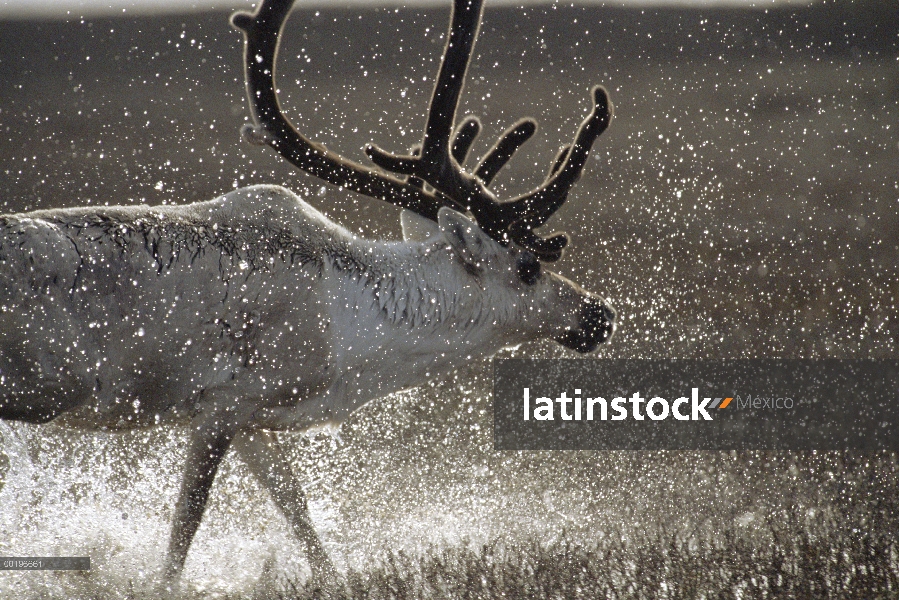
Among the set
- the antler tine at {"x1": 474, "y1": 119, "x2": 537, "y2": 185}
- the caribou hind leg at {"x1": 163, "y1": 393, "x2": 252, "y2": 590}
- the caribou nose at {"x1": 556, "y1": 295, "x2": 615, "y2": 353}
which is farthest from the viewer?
the antler tine at {"x1": 474, "y1": 119, "x2": 537, "y2": 185}

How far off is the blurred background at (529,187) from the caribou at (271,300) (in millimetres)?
572

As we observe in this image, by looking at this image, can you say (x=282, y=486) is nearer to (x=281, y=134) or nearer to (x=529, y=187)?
(x=281, y=134)

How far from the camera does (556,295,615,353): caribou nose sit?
2984 mm

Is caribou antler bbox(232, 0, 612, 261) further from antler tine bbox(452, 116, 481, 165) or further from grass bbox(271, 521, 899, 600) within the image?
grass bbox(271, 521, 899, 600)

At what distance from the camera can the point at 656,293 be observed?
7074 millimetres

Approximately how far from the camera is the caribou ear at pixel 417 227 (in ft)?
9.99

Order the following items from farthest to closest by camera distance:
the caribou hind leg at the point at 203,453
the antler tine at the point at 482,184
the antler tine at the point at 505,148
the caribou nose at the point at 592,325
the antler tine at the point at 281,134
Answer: the antler tine at the point at 505,148 → the caribou nose at the point at 592,325 → the antler tine at the point at 482,184 → the antler tine at the point at 281,134 → the caribou hind leg at the point at 203,453

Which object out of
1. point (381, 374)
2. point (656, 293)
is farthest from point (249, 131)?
point (656, 293)

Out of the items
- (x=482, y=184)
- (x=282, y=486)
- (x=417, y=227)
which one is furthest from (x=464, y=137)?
(x=282, y=486)

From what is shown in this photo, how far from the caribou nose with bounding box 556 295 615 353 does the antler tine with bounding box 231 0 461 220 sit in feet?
1.97

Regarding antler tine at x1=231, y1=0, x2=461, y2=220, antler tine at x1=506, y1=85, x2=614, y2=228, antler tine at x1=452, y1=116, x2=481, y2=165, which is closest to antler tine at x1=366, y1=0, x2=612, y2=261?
antler tine at x1=506, y1=85, x2=614, y2=228

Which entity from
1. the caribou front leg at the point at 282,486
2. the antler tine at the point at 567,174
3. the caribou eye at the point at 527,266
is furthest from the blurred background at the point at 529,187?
the antler tine at the point at 567,174

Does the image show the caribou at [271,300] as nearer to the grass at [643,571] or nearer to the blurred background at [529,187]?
the grass at [643,571]

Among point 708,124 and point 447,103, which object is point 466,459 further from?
point 708,124
